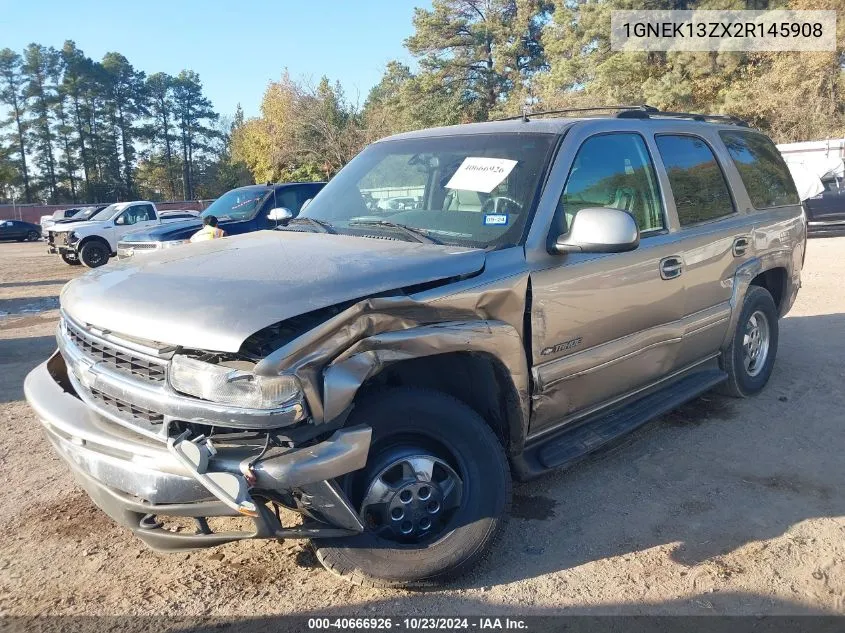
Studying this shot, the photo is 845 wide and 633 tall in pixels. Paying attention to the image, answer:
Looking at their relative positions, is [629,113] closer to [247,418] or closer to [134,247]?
[247,418]

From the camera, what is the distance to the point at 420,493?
2748 mm

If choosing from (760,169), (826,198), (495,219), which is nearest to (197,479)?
(495,219)

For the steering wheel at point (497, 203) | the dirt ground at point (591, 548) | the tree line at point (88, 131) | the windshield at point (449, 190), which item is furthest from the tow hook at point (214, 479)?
the tree line at point (88, 131)

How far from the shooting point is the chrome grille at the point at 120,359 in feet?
8.09

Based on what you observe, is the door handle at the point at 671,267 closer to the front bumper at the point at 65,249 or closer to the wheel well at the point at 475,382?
the wheel well at the point at 475,382

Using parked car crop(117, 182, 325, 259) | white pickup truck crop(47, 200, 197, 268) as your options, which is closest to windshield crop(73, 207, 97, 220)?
white pickup truck crop(47, 200, 197, 268)

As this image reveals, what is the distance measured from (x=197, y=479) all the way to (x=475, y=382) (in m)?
1.28

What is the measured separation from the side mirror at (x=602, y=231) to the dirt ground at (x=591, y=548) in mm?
A: 1390

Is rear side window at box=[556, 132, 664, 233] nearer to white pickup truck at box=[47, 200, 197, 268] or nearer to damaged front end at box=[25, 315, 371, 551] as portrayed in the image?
damaged front end at box=[25, 315, 371, 551]

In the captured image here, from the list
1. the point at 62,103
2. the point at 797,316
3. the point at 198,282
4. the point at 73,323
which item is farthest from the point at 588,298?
the point at 62,103

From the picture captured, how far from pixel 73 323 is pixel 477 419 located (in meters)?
1.79

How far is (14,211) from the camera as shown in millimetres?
45469

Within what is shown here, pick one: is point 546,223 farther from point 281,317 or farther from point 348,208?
point 281,317

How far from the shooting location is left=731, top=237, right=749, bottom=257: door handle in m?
4.60
